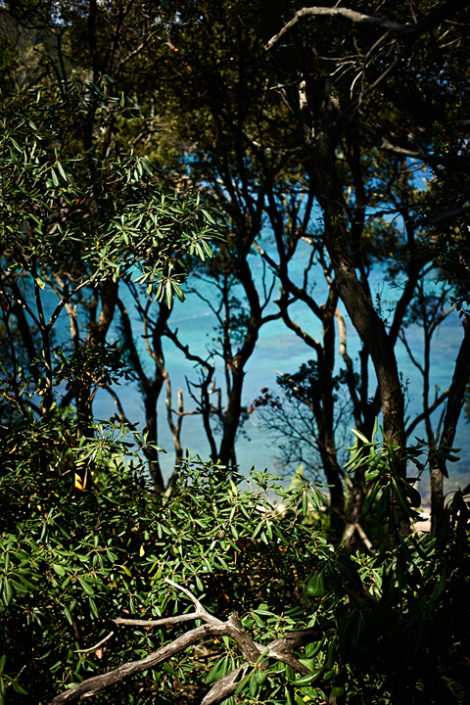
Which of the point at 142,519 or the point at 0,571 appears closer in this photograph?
the point at 0,571

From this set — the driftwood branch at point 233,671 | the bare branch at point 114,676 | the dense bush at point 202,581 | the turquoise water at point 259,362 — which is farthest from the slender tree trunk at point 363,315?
the turquoise water at point 259,362

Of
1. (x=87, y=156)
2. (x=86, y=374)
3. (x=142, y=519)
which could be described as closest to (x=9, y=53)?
(x=87, y=156)

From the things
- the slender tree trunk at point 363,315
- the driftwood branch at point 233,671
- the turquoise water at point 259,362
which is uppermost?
the turquoise water at point 259,362

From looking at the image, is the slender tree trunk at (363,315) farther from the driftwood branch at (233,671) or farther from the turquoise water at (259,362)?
the turquoise water at (259,362)

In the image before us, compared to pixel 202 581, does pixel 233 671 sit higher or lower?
lower

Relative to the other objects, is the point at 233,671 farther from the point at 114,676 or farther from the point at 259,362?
the point at 259,362

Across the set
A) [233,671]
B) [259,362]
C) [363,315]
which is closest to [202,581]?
[233,671]

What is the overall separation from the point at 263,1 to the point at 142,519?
469 cm

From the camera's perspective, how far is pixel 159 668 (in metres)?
2.10

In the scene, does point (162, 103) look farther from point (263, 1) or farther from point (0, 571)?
point (0, 571)

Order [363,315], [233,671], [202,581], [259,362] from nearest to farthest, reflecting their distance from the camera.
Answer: [233,671] < [202,581] < [363,315] < [259,362]

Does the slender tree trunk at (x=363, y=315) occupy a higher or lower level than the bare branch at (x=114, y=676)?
higher

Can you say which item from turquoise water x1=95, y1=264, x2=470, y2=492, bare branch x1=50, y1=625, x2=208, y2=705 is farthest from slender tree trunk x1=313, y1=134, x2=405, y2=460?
turquoise water x1=95, y1=264, x2=470, y2=492

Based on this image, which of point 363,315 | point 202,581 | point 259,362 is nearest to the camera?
point 202,581
